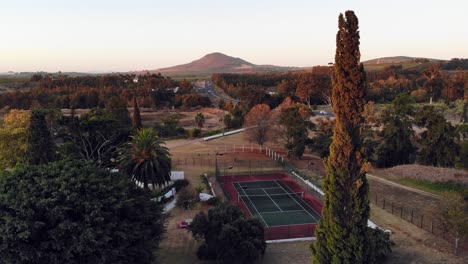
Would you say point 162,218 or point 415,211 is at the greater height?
point 162,218

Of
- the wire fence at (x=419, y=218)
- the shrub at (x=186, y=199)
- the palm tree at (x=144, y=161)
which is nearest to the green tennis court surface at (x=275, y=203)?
the shrub at (x=186, y=199)

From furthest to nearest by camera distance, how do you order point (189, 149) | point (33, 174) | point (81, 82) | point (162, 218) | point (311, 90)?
point (81, 82)
point (311, 90)
point (189, 149)
point (162, 218)
point (33, 174)

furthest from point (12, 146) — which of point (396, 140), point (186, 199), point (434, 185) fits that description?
point (396, 140)

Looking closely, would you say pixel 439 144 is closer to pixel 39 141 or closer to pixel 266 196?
pixel 266 196

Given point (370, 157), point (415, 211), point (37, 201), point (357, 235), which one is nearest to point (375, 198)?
point (415, 211)

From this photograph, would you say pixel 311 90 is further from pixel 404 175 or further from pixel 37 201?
pixel 37 201
